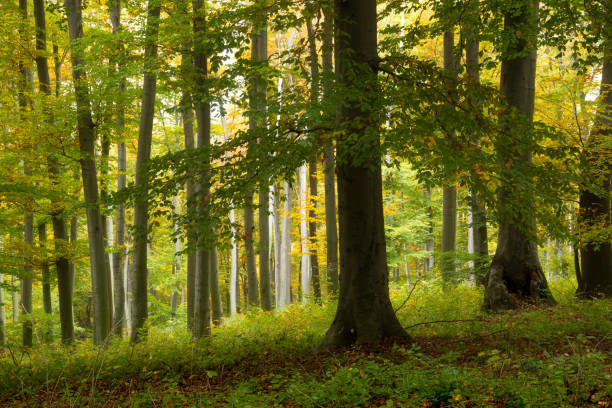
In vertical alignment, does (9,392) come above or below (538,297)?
below

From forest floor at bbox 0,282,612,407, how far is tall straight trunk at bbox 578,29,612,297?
2.24ft

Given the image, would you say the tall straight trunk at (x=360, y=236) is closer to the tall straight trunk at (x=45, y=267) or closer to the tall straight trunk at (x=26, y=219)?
the tall straight trunk at (x=45, y=267)

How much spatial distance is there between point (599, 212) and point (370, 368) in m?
6.62

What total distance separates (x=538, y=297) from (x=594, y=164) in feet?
9.42

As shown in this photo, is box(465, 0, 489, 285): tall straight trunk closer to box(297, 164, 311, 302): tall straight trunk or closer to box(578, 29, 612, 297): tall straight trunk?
box(578, 29, 612, 297): tall straight trunk

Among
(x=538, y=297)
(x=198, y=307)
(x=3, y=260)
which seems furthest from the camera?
(x=3, y=260)

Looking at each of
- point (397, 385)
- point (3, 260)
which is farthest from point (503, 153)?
point (3, 260)

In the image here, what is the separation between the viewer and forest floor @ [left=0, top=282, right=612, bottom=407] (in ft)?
12.4

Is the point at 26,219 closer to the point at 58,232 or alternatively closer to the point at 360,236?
the point at 58,232

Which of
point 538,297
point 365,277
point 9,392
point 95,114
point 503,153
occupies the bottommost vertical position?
point 9,392

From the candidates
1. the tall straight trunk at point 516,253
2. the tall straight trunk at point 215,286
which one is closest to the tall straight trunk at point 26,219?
the tall straight trunk at point 215,286

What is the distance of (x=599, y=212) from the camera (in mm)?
8570

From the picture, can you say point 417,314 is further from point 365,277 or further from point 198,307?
point 198,307

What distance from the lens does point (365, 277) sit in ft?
20.6
